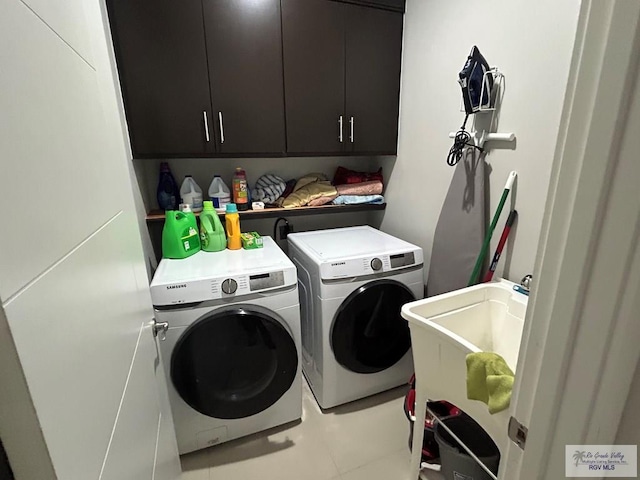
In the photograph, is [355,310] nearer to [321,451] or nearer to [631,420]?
[321,451]

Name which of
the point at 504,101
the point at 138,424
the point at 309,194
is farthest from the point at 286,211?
the point at 138,424

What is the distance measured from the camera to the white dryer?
162 centimetres

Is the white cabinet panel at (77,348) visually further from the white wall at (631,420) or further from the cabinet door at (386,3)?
the cabinet door at (386,3)

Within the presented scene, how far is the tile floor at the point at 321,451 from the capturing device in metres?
1.51

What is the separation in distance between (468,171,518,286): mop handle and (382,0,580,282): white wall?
0.05 m

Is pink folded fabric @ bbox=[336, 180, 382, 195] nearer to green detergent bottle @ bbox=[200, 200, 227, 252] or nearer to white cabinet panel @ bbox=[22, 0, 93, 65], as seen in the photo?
green detergent bottle @ bbox=[200, 200, 227, 252]

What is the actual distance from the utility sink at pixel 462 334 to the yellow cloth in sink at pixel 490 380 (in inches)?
2.6

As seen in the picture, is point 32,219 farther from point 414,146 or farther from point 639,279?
point 414,146

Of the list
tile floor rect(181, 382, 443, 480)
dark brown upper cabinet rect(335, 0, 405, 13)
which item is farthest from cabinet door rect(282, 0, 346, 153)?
tile floor rect(181, 382, 443, 480)

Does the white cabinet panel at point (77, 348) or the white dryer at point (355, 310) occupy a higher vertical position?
the white cabinet panel at point (77, 348)

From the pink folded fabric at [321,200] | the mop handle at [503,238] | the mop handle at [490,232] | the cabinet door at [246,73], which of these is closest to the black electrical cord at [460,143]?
the mop handle at [490,232]

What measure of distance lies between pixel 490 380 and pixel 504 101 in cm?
116

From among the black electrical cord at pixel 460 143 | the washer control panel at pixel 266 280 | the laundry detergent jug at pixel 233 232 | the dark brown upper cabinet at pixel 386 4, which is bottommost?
A: the washer control panel at pixel 266 280

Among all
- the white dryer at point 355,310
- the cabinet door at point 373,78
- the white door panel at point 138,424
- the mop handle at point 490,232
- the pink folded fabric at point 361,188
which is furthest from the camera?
the pink folded fabric at point 361,188
